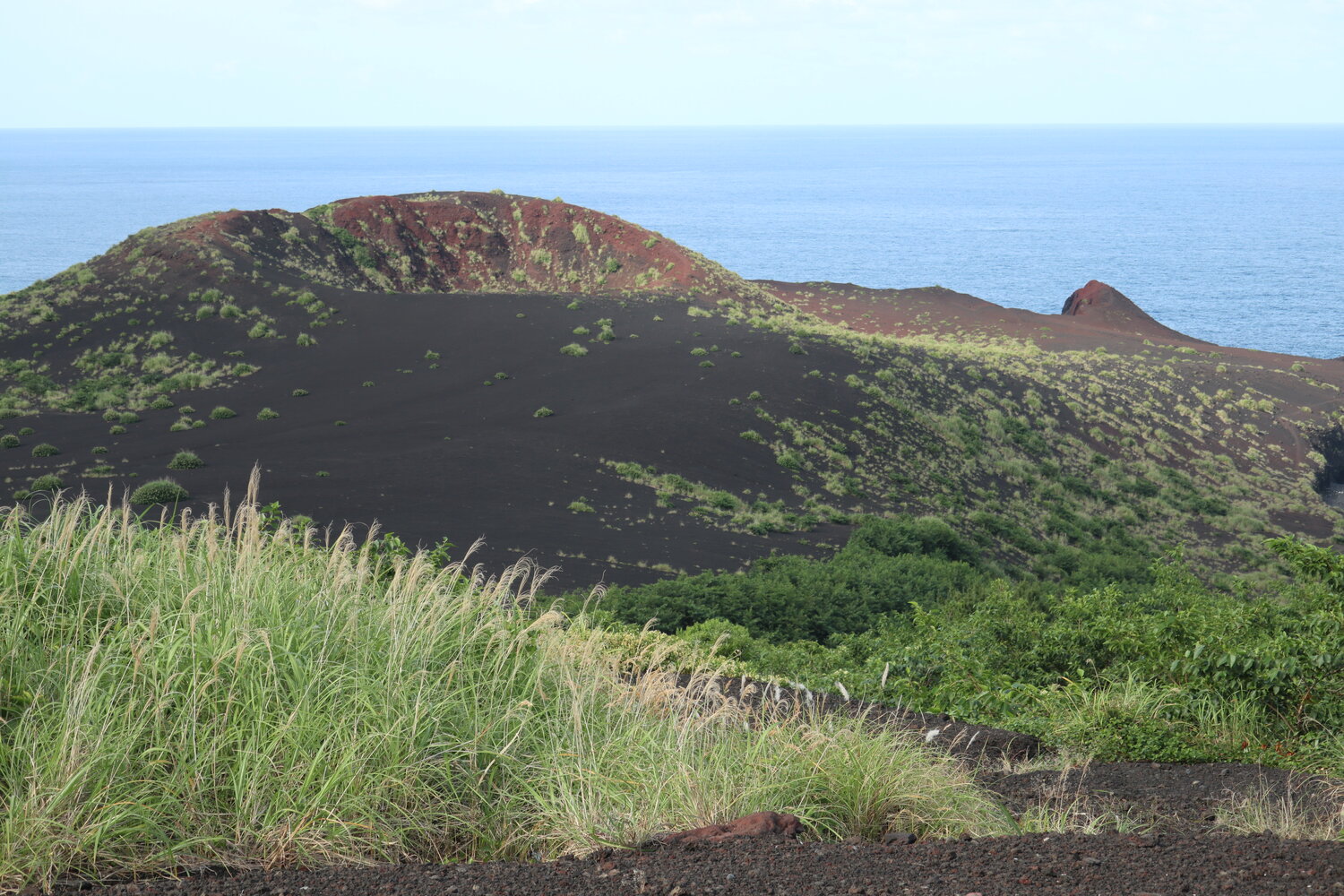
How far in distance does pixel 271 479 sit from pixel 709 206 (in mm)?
171311

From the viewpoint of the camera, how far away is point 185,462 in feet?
85.1

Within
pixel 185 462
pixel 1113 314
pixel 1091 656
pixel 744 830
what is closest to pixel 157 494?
pixel 185 462

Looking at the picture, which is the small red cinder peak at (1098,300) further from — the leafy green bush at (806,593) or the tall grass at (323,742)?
the tall grass at (323,742)

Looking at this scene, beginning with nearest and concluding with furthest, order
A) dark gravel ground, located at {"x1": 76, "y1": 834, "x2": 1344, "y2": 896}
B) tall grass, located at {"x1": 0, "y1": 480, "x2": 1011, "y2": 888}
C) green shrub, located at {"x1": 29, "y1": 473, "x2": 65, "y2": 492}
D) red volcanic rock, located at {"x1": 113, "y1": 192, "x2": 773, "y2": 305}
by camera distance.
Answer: dark gravel ground, located at {"x1": 76, "y1": 834, "x2": 1344, "y2": 896}, tall grass, located at {"x1": 0, "y1": 480, "x2": 1011, "y2": 888}, green shrub, located at {"x1": 29, "y1": 473, "x2": 65, "y2": 492}, red volcanic rock, located at {"x1": 113, "y1": 192, "x2": 773, "y2": 305}

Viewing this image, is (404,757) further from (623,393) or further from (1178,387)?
(1178,387)

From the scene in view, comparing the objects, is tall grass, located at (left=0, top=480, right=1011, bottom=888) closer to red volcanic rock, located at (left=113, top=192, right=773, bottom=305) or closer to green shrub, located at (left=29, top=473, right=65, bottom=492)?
green shrub, located at (left=29, top=473, right=65, bottom=492)

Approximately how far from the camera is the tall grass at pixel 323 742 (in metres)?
3.73

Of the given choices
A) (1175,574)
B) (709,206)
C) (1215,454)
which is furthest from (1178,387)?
(709,206)

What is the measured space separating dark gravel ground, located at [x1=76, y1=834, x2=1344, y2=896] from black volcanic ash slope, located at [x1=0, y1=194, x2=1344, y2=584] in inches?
669

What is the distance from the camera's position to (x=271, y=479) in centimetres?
2512

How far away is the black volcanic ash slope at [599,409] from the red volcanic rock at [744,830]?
16.7m

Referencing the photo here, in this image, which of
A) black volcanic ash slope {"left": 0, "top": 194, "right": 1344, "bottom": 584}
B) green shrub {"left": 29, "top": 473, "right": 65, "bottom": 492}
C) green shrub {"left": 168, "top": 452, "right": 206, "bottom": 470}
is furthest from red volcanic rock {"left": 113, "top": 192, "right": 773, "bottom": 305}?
green shrub {"left": 29, "top": 473, "right": 65, "bottom": 492}

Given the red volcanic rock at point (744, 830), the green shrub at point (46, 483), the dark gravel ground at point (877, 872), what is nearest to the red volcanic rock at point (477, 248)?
the green shrub at point (46, 483)

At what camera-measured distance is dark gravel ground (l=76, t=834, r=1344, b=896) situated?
3363mm
